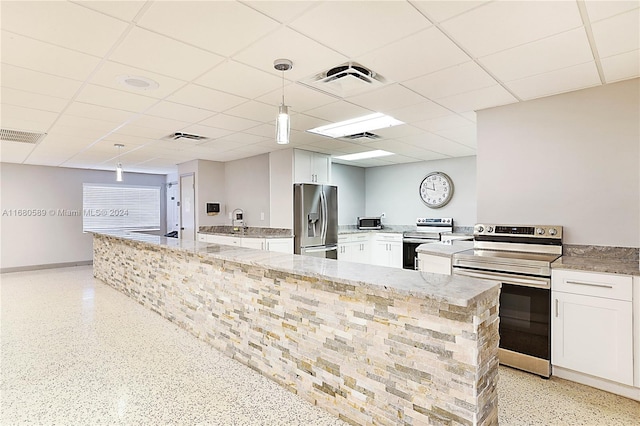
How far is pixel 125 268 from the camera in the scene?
16.6 feet

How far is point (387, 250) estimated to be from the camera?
22.3 ft

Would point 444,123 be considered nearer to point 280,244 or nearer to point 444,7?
point 444,7

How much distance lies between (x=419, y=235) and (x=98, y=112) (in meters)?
5.20

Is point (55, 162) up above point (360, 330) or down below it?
above

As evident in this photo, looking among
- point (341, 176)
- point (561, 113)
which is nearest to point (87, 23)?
point (561, 113)

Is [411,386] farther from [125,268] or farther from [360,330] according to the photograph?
[125,268]

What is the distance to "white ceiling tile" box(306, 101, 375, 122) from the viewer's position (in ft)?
11.5

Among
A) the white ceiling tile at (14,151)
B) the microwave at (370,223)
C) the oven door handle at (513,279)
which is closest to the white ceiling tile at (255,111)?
the oven door handle at (513,279)

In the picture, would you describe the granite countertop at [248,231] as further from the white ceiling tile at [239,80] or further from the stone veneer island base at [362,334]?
the white ceiling tile at [239,80]

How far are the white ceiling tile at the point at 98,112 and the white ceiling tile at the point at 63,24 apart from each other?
1.40m

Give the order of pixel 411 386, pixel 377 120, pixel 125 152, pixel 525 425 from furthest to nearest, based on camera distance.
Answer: pixel 125 152
pixel 377 120
pixel 525 425
pixel 411 386

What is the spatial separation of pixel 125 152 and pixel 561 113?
6.25m

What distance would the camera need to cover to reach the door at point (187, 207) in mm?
7191

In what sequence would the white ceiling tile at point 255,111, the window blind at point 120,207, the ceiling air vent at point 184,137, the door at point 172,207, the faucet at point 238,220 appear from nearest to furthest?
the white ceiling tile at point 255,111
the ceiling air vent at point 184,137
the faucet at point 238,220
the window blind at point 120,207
the door at point 172,207
